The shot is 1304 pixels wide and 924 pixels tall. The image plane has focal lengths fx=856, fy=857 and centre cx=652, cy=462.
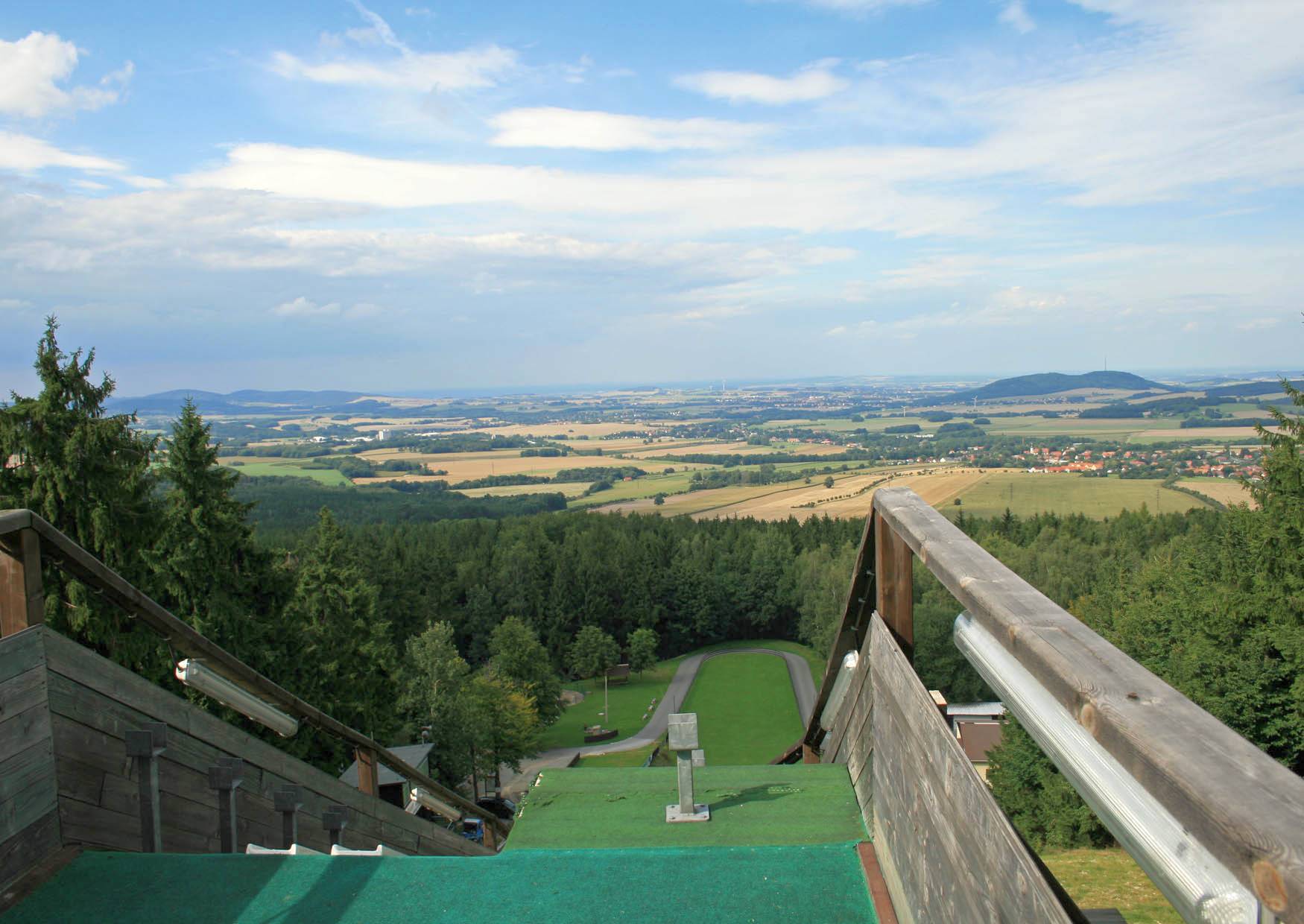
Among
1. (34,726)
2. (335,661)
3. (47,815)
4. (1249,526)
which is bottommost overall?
(335,661)

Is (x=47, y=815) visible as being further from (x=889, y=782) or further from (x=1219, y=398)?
(x=1219, y=398)

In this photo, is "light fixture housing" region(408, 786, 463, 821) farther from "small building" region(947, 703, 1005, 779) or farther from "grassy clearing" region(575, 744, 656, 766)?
"grassy clearing" region(575, 744, 656, 766)

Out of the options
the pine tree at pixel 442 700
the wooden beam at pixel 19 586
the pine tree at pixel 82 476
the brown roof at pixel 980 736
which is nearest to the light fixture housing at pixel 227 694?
the wooden beam at pixel 19 586

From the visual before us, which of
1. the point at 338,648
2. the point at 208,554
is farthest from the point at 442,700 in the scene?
the point at 208,554

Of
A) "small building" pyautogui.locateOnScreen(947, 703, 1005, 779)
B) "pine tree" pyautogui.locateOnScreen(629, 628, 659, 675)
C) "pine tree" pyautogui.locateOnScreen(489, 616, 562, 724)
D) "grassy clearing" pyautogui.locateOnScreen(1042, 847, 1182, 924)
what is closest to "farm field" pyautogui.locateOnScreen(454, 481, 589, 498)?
"pine tree" pyautogui.locateOnScreen(629, 628, 659, 675)

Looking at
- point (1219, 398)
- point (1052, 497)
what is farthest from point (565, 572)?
point (1219, 398)

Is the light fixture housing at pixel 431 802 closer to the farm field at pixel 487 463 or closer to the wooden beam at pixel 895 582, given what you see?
the wooden beam at pixel 895 582
